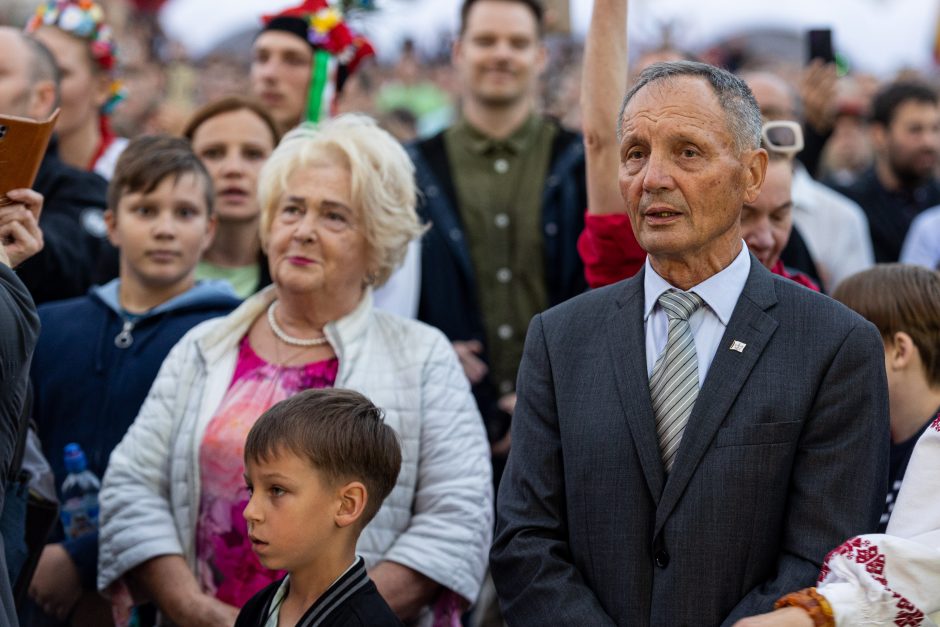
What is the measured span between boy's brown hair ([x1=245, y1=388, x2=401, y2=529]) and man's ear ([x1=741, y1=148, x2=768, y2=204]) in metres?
1.08

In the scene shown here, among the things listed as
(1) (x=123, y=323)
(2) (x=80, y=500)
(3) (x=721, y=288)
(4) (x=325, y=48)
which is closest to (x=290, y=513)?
(3) (x=721, y=288)

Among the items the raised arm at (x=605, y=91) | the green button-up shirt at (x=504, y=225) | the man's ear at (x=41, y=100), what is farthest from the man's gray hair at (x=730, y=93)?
the man's ear at (x=41, y=100)

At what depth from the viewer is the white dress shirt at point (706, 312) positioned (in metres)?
3.01

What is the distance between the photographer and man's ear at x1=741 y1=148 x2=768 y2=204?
303 cm

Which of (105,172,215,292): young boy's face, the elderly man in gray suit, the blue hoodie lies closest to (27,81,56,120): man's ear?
(105,172,215,292): young boy's face

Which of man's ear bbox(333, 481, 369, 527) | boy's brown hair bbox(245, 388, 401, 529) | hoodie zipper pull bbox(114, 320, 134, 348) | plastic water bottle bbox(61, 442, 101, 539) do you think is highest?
boy's brown hair bbox(245, 388, 401, 529)

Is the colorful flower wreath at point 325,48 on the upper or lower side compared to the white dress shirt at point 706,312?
upper

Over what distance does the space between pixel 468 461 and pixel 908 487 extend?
1342 millimetres

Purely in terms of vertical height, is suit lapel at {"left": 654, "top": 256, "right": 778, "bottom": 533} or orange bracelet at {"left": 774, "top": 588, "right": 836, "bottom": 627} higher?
suit lapel at {"left": 654, "top": 256, "right": 778, "bottom": 533}

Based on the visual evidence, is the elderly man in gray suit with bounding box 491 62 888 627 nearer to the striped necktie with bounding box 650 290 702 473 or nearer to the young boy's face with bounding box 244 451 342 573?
the striped necktie with bounding box 650 290 702 473

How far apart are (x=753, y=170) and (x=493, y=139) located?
2715 millimetres

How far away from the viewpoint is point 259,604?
3207 millimetres

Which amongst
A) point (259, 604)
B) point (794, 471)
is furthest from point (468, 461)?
point (794, 471)

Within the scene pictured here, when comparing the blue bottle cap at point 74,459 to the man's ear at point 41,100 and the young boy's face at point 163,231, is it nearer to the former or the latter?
the young boy's face at point 163,231
